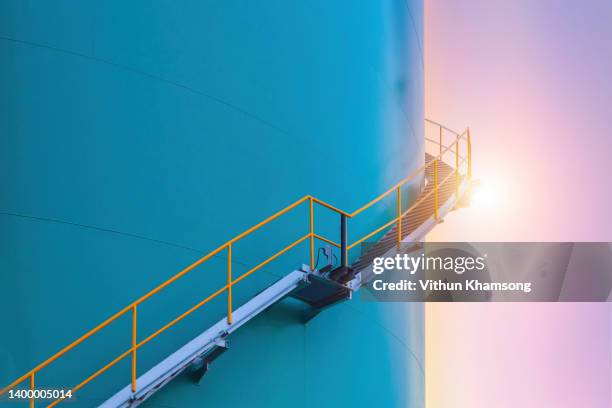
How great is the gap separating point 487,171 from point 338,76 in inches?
469

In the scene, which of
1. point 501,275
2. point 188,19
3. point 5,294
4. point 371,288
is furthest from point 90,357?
point 501,275

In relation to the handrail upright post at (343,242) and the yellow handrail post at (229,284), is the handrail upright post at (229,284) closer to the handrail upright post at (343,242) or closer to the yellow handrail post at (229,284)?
the yellow handrail post at (229,284)

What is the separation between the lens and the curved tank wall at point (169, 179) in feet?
34.3

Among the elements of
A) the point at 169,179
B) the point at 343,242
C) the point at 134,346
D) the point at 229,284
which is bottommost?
the point at 134,346

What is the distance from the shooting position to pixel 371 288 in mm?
14289

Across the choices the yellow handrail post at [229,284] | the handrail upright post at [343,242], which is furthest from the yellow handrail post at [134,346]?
the handrail upright post at [343,242]

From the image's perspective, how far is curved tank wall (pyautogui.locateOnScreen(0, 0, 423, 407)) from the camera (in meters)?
10.4

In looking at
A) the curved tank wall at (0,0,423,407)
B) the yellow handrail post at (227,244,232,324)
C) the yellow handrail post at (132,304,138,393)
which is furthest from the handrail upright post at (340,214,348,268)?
the yellow handrail post at (132,304,138,393)

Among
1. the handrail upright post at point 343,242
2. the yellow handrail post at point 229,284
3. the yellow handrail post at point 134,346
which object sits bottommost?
the yellow handrail post at point 134,346

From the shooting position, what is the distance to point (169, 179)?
11.2 metres

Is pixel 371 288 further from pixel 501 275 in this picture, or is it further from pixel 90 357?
pixel 501 275

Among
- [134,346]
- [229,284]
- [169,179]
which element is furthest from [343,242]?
[134,346]

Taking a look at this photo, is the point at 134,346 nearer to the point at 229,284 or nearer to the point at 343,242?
the point at 229,284

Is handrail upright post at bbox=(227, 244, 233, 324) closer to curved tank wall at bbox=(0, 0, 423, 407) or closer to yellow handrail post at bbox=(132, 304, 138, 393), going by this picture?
curved tank wall at bbox=(0, 0, 423, 407)
